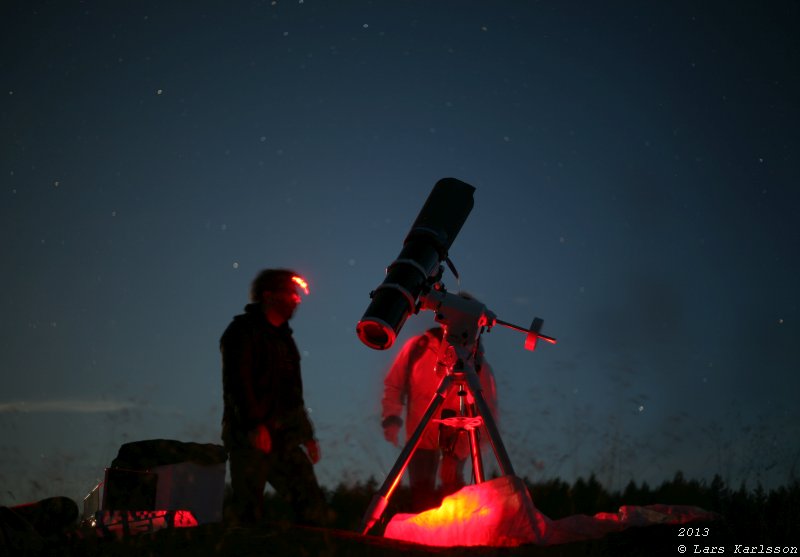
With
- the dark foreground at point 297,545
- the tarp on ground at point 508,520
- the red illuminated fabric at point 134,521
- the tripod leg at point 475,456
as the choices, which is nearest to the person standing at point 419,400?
the tripod leg at point 475,456

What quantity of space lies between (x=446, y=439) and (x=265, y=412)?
1.38 meters

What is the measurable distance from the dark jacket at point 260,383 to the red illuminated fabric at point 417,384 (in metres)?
1.04

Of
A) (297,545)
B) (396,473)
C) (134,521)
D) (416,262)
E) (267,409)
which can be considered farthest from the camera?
(267,409)

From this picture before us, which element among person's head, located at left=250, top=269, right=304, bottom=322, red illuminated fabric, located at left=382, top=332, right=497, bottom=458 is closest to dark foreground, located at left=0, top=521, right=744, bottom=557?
person's head, located at left=250, top=269, right=304, bottom=322

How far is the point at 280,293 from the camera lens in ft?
18.7

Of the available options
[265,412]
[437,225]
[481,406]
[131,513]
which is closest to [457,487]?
[481,406]

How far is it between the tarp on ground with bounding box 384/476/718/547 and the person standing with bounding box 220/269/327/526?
1.27 m

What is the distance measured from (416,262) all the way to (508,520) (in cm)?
167

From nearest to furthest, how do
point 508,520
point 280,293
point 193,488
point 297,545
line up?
1. point 297,545
2. point 508,520
3. point 193,488
4. point 280,293

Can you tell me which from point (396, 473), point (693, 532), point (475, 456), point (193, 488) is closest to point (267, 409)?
point (193, 488)

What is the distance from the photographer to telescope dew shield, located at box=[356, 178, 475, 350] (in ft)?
14.6

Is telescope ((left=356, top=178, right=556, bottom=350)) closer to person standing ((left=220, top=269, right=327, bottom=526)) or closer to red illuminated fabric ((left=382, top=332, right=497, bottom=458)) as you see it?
person standing ((left=220, top=269, right=327, bottom=526))

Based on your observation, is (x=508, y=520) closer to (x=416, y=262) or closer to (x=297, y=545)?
(x=297, y=545)

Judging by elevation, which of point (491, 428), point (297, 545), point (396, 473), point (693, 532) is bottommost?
point (297, 545)
